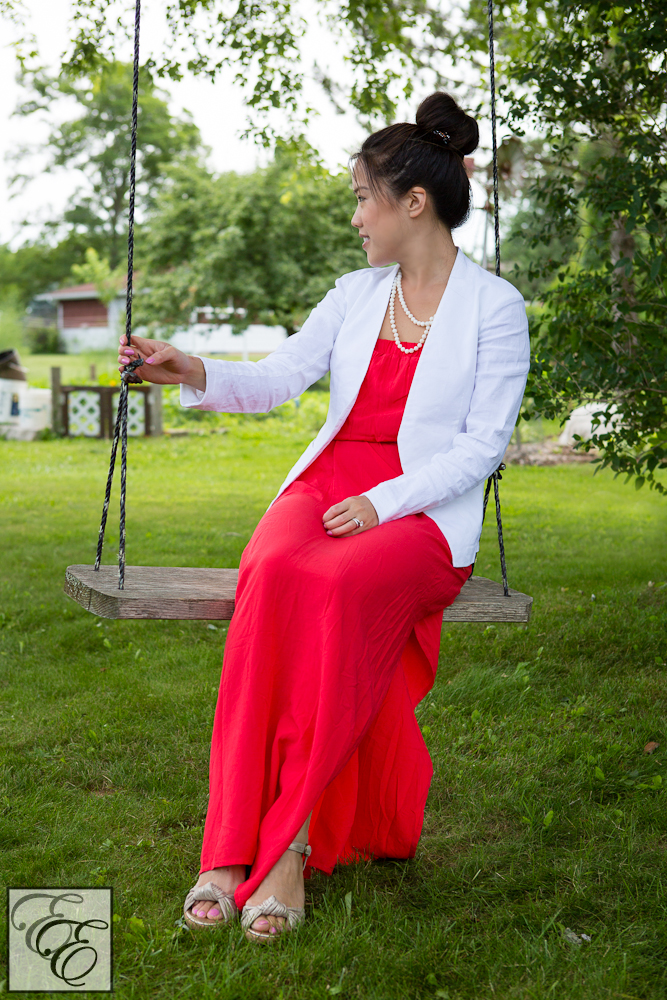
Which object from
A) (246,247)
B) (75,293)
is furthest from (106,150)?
(246,247)

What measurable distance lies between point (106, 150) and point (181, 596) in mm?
41536

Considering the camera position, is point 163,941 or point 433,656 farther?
point 433,656

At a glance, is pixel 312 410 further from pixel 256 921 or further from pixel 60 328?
pixel 60 328

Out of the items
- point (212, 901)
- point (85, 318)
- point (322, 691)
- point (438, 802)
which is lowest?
point (438, 802)

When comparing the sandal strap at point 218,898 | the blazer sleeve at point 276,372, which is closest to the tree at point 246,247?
the blazer sleeve at point 276,372

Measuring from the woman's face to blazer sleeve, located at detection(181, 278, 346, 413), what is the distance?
0.65 ft

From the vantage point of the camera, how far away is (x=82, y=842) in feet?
7.96

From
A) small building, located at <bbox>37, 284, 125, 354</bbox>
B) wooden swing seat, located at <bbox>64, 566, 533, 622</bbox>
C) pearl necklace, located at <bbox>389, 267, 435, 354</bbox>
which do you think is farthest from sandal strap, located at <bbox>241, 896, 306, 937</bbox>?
small building, located at <bbox>37, 284, 125, 354</bbox>

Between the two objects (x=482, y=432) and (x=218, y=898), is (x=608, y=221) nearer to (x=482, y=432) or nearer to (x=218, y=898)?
(x=482, y=432)

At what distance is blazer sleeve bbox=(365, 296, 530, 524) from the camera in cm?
223

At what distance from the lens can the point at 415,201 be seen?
8.02 feet

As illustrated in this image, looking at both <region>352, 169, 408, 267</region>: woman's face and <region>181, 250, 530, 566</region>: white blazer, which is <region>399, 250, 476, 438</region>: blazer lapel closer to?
<region>181, 250, 530, 566</region>: white blazer

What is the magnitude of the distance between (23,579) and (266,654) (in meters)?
3.39

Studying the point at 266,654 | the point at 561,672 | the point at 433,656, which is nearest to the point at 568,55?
Result: the point at 561,672
